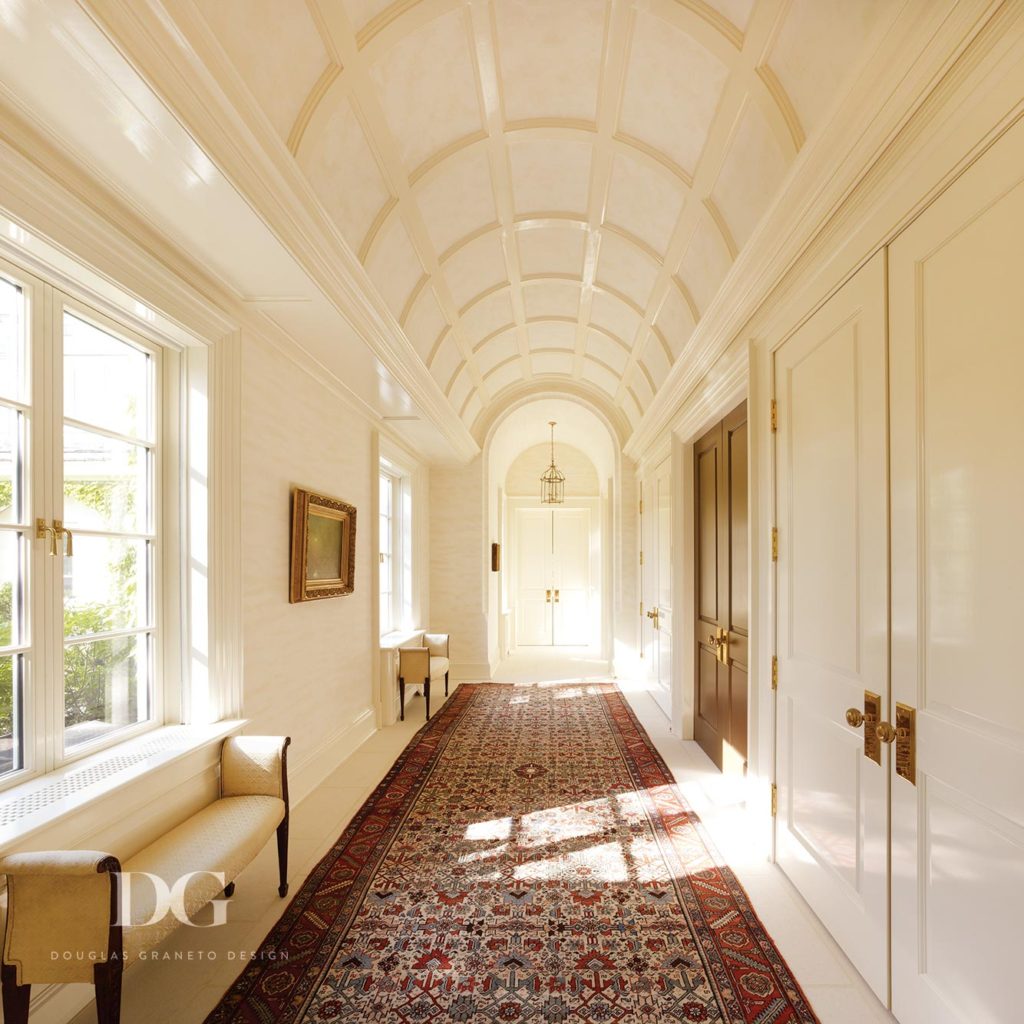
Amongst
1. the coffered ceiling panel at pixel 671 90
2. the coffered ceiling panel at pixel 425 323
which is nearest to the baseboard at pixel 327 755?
the coffered ceiling panel at pixel 425 323

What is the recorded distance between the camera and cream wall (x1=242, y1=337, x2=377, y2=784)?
3426mm

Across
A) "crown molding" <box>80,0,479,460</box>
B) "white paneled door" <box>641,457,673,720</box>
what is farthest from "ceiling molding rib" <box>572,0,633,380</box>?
"white paneled door" <box>641,457,673,720</box>

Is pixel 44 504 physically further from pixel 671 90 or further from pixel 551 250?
pixel 551 250

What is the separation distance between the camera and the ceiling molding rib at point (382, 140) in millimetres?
2393

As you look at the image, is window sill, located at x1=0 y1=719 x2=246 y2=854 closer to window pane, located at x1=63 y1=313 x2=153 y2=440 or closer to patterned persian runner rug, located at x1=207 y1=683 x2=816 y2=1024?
patterned persian runner rug, located at x1=207 y1=683 x2=816 y2=1024

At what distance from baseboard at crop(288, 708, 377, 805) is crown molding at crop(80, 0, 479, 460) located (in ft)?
8.89

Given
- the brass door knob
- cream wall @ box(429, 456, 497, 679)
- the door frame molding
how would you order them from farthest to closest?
the door frame molding → cream wall @ box(429, 456, 497, 679) → the brass door knob

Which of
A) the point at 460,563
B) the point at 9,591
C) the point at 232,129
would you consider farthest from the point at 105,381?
the point at 460,563

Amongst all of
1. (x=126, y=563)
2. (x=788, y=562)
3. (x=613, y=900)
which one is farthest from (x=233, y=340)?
(x=613, y=900)

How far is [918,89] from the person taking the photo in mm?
1781

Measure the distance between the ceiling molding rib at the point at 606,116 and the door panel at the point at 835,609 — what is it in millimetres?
1449

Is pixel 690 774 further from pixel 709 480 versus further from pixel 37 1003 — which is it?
pixel 37 1003
